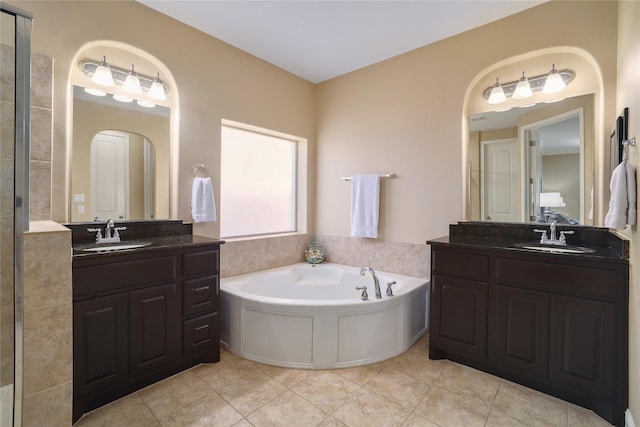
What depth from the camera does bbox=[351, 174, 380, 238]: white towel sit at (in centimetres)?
318

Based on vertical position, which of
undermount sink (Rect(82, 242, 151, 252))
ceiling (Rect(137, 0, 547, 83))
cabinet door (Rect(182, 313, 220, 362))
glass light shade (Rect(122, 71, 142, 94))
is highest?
ceiling (Rect(137, 0, 547, 83))

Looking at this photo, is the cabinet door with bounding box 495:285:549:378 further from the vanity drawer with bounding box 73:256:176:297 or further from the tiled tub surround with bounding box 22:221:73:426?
the tiled tub surround with bounding box 22:221:73:426

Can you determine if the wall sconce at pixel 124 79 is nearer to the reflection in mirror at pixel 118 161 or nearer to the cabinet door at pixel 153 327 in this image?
the reflection in mirror at pixel 118 161

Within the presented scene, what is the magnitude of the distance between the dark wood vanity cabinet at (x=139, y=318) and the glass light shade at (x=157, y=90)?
1.34 metres

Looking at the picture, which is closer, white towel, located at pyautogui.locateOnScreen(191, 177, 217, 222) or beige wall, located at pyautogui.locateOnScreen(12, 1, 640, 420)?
beige wall, located at pyautogui.locateOnScreen(12, 1, 640, 420)

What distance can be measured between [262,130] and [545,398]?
3.26 meters

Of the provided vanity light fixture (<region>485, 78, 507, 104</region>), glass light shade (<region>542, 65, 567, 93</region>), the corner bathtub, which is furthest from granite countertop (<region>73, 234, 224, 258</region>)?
glass light shade (<region>542, 65, 567, 93</region>)

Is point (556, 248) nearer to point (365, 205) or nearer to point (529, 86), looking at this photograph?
point (529, 86)

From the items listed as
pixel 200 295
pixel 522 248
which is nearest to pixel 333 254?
pixel 200 295

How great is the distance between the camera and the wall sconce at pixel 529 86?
232 cm

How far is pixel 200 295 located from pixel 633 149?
9.20 feet

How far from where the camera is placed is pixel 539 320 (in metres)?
1.87

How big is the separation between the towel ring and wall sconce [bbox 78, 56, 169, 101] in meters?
0.62

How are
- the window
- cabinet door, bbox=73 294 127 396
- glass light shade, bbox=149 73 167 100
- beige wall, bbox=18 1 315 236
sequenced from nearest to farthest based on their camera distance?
cabinet door, bbox=73 294 127 396, beige wall, bbox=18 1 315 236, glass light shade, bbox=149 73 167 100, the window
